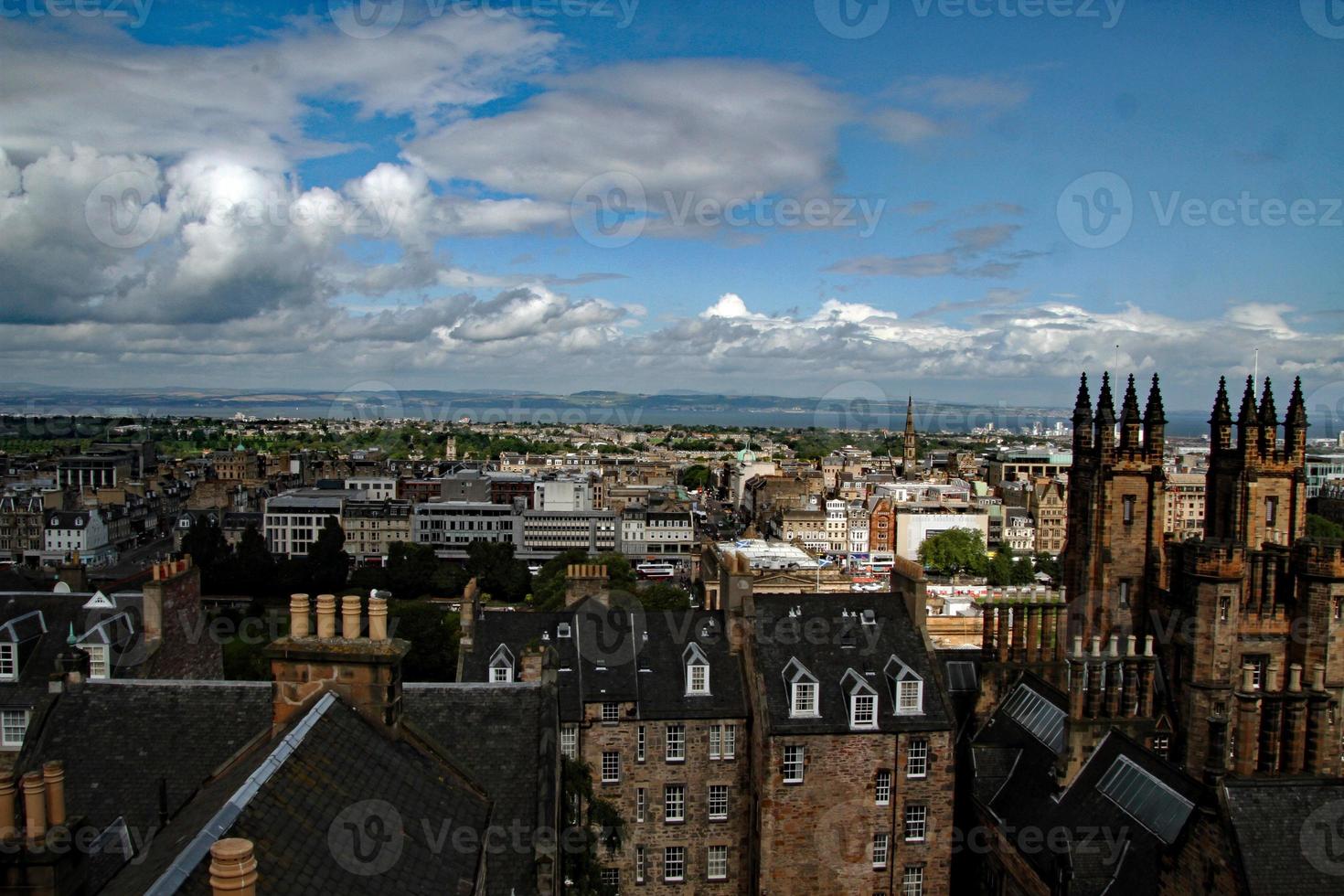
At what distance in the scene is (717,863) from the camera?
2631cm

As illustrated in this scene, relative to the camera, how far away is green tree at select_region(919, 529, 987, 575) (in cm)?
11538

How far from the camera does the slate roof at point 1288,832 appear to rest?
15.2 meters

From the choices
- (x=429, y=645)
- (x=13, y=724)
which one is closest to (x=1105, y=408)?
(x=13, y=724)

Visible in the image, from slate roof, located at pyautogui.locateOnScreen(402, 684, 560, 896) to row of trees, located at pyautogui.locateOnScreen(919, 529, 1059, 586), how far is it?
102 m

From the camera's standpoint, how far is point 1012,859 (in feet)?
71.2

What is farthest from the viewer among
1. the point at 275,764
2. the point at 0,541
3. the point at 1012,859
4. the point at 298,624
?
the point at 0,541

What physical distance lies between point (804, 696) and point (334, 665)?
16.7 meters

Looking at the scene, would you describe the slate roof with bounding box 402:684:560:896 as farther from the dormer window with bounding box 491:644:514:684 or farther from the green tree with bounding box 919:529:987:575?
the green tree with bounding box 919:529:987:575

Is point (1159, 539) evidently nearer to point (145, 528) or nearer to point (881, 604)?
point (881, 604)

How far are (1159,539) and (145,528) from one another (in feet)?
498

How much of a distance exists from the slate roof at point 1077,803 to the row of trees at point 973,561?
88.0 meters

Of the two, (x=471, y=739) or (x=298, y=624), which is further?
(x=471, y=739)

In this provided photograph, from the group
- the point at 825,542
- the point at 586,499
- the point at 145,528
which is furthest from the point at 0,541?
the point at 825,542

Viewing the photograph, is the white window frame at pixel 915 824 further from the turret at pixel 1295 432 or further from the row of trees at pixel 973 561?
the row of trees at pixel 973 561
